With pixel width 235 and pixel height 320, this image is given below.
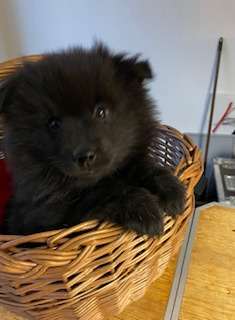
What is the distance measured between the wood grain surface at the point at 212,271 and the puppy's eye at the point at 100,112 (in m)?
0.45

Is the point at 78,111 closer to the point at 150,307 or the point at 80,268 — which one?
the point at 80,268

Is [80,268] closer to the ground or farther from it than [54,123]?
closer to the ground

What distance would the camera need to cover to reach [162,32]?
146cm

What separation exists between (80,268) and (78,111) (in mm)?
308

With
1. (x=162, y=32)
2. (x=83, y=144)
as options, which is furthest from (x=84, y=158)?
(x=162, y=32)

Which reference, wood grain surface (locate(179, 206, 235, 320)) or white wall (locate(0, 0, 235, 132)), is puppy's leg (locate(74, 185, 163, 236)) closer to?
wood grain surface (locate(179, 206, 235, 320))

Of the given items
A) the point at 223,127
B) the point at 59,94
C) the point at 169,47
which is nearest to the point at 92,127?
the point at 59,94

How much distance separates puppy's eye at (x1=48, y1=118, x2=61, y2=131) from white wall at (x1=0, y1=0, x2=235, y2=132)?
0.82 meters

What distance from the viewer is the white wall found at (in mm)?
1399

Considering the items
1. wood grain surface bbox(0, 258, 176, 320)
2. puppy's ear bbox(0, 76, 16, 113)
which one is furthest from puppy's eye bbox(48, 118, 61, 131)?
wood grain surface bbox(0, 258, 176, 320)

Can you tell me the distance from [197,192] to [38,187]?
99cm

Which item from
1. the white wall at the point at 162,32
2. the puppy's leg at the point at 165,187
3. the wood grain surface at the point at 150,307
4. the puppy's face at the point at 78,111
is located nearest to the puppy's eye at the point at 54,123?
the puppy's face at the point at 78,111

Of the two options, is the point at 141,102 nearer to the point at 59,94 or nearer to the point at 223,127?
the point at 59,94

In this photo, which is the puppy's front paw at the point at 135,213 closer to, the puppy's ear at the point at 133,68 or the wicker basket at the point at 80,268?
the wicker basket at the point at 80,268
